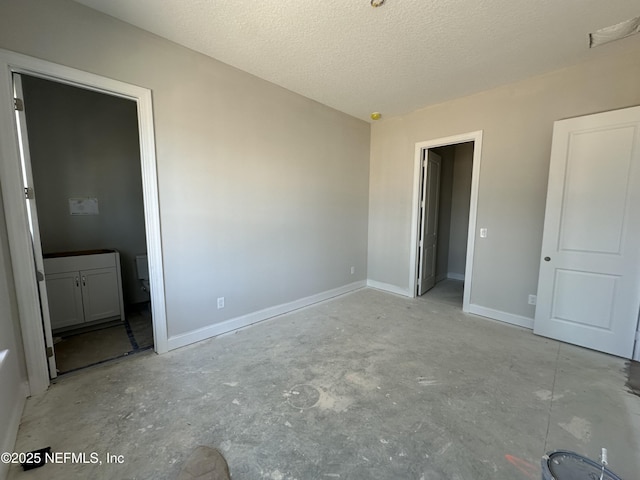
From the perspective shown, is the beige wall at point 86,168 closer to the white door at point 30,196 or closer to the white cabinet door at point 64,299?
the white cabinet door at point 64,299

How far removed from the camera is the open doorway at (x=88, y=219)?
9.00ft

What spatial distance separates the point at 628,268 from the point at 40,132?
20.2 ft

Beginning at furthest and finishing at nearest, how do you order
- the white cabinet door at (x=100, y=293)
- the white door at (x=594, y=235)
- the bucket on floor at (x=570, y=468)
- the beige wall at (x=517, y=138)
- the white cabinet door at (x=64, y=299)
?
the white cabinet door at (x=100, y=293), the white cabinet door at (x=64, y=299), the beige wall at (x=517, y=138), the white door at (x=594, y=235), the bucket on floor at (x=570, y=468)

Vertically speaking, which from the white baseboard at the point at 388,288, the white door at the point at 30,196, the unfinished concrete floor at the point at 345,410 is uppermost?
the white door at the point at 30,196

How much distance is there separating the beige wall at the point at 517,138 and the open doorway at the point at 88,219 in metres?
3.87

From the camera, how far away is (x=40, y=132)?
298cm

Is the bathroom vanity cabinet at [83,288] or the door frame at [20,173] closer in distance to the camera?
the door frame at [20,173]

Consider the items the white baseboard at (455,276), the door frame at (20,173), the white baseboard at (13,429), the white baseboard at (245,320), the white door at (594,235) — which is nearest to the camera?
the white baseboard at (13,429)

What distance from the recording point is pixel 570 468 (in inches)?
48.6

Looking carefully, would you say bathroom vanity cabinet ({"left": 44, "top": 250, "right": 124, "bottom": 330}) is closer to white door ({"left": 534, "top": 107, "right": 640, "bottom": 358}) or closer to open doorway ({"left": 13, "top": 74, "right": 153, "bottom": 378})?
open doorway ({"left": 13, "top": 74, "right": 153, "bottom": 378})

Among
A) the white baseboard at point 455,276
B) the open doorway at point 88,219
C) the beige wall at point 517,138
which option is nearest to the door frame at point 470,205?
the beige wall at point 517,138

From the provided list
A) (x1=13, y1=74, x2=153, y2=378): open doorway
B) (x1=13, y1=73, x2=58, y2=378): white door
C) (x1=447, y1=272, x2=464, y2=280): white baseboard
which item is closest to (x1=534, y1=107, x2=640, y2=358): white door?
(x1=447, y1=272, x2=464, y2=280): white baseboard

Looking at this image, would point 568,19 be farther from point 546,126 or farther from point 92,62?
point 92,62

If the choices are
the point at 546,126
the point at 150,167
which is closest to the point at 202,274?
the point at 150,167
